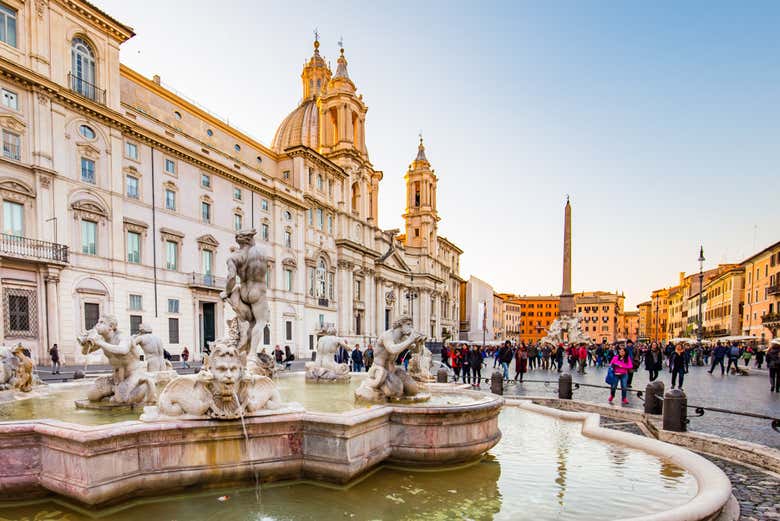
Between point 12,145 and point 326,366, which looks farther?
point 12,145

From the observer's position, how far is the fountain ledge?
384 cm

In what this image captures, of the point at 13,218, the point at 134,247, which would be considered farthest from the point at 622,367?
the point at 134,247

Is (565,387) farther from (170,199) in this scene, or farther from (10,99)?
(170,199)

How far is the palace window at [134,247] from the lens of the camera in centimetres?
2375

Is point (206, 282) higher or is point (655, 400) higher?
point (206, 282)

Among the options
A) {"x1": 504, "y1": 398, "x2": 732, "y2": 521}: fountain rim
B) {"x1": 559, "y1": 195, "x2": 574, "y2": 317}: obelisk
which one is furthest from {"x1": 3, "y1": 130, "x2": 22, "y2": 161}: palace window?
{"x1": 559, "y1": 195, "x2": 574, "y2": 317}: obelisk

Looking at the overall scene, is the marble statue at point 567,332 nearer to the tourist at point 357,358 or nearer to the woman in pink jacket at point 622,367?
the tourist at point 357,358

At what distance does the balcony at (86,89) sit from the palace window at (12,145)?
11.9 feet

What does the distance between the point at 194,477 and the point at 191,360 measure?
2415 cm

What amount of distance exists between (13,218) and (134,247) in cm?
599

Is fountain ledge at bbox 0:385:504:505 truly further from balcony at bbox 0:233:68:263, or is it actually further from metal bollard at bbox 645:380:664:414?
balcony at bbox 0:233:68:263

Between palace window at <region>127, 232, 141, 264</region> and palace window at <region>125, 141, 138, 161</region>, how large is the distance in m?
4.24

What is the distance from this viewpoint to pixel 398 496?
14.3 feet

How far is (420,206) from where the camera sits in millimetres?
71438
